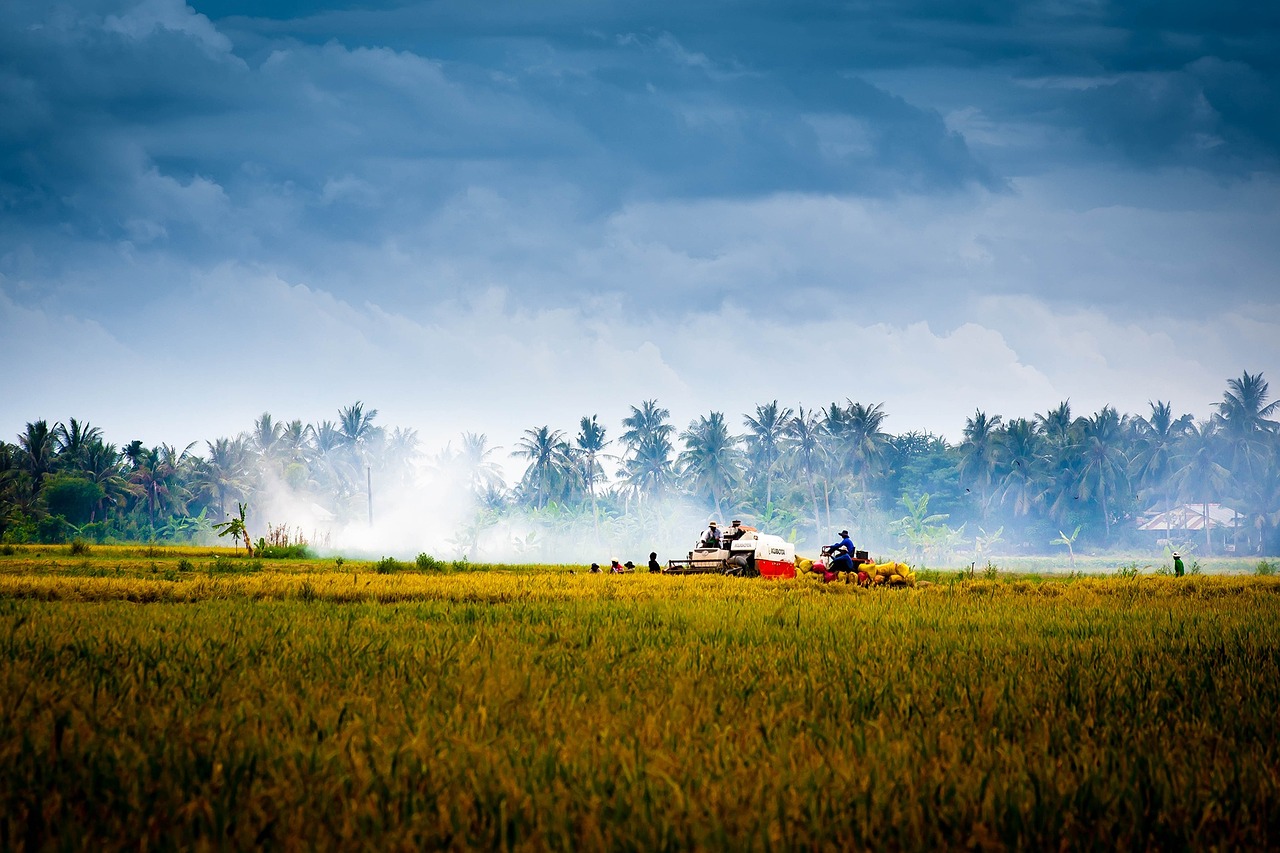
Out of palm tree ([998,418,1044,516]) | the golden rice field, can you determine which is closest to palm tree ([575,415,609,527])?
palm tree ([998,418,1044,516])

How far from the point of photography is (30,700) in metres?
5.47

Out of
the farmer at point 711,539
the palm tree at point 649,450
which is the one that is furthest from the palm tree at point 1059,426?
the farmer at point 711,539

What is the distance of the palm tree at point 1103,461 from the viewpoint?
66250 millimetres

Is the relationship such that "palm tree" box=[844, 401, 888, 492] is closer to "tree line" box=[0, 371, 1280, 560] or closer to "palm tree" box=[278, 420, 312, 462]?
"tree line" box=[0, 371, 1280, 560]

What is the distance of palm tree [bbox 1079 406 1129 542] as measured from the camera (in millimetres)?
66250

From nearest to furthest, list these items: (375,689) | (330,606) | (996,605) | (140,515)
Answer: (375,689), (330,606), (996,605), (140,515)

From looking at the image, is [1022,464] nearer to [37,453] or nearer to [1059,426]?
[1059,426]

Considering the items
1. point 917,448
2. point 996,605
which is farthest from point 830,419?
point 996,605

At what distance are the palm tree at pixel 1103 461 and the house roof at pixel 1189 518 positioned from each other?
147 inches

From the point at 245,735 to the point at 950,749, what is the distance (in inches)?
132

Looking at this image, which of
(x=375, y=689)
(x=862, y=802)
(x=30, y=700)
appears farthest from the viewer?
(x=375, y=689)

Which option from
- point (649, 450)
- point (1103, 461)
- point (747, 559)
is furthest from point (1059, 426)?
point (747, 559)

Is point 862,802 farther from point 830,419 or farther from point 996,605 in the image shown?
point 830,419

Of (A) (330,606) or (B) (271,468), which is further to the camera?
(B) (271,468)
